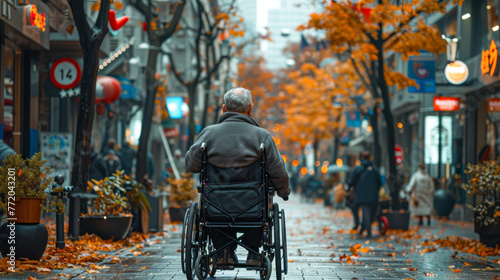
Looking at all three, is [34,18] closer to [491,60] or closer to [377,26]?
[377,26]

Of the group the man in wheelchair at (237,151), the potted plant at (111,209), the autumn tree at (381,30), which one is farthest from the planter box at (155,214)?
the man in wheelchair at (237,151)

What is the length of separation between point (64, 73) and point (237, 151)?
996cm

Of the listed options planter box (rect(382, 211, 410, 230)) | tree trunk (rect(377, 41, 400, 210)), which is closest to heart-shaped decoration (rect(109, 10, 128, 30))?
tree trunk (rect(377, 41, 400, 210))

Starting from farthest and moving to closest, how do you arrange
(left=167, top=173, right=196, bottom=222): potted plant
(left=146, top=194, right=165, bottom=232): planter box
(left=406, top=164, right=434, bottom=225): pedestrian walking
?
1. (left=406, top=164, right=434, bottom=225): pedestrian walking
2. (left=167, top=173, right=196, bottom=222): potted plant
3. (left=146, top=194, right=165, bottom=232): planter box

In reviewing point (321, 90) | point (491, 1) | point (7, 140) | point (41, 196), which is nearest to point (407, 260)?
point (41, 196)

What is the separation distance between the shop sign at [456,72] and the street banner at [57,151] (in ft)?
30.4

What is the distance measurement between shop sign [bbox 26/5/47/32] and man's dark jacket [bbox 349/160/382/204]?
7.02m

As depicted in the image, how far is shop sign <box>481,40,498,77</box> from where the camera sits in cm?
1652

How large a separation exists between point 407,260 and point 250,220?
14.9 feet

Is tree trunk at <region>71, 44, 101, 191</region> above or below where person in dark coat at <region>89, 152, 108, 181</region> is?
above

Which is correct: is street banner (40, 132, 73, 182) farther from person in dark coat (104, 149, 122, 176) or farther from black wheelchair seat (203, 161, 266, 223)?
black wheelchair seat (203, 161, 266, 223)

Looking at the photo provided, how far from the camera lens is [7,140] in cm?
1647

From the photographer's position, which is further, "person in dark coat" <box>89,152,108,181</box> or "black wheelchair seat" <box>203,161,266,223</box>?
"person in dark coat" <box>89,152,108,181</box>

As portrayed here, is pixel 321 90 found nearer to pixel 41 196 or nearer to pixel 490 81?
pixel 490 81
